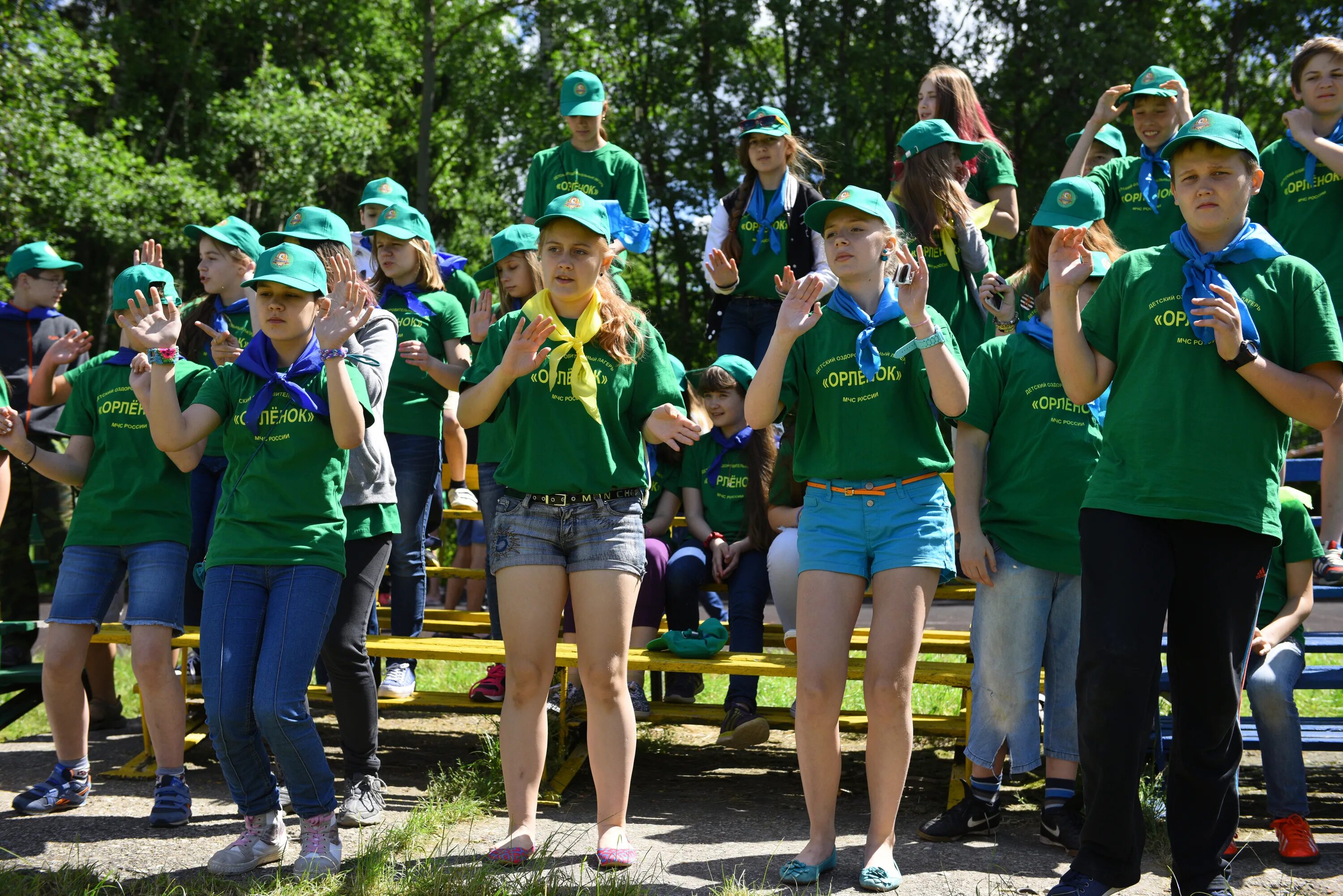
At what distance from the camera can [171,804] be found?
192 inches

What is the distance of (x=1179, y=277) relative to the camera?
143 inches

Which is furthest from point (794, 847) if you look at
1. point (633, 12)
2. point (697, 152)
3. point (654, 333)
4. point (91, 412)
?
point (633, 12)

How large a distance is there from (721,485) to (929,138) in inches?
83.8

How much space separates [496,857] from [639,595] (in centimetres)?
230

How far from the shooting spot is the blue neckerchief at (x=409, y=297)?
254 inches

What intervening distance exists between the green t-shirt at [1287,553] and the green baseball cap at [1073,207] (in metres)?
1.41

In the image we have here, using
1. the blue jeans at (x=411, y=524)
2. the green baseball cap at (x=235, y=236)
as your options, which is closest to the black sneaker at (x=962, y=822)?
the blue jeans at (x=411, y=524)

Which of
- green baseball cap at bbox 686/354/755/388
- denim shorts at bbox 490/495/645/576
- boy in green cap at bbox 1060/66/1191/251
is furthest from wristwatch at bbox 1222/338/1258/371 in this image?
green baseball cap at bbox 686/354/755/388

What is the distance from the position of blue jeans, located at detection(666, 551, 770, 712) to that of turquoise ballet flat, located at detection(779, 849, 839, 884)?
1459mm

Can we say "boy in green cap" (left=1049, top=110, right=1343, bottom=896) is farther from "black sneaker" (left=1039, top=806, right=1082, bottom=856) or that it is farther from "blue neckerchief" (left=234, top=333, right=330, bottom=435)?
"blue neckerchief" (left=234, top=333, right=330, bottom=435)

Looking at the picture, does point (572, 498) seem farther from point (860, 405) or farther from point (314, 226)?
point (314, 226)

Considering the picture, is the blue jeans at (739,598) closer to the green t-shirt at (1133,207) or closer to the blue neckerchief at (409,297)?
the blue neckerchief at (409,297)

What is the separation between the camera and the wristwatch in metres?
3.38

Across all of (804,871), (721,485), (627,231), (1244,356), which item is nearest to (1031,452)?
(1244,356)
